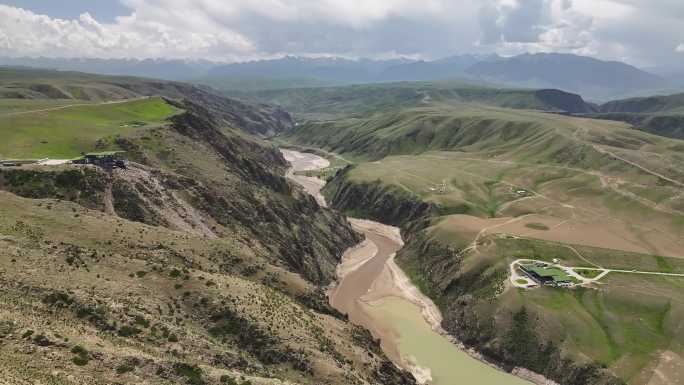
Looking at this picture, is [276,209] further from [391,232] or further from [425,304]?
[391,232]

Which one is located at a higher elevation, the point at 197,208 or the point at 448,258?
the point at 197,208

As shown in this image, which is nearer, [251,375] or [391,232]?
[251,375]

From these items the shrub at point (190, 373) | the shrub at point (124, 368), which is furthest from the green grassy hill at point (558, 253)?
the shrub at point (124, 368)

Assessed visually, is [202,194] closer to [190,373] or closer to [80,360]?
[190,373]

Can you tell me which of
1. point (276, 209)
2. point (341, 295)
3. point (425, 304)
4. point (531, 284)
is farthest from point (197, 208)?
point (531, 284)

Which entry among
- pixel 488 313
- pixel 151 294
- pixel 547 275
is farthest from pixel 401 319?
pixel 151 294

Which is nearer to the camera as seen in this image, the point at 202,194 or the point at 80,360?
the point at 80,360

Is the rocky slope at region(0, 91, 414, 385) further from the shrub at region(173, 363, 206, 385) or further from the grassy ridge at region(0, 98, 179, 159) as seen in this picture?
the grassy ridge at region(0, 98, 179, 159)
